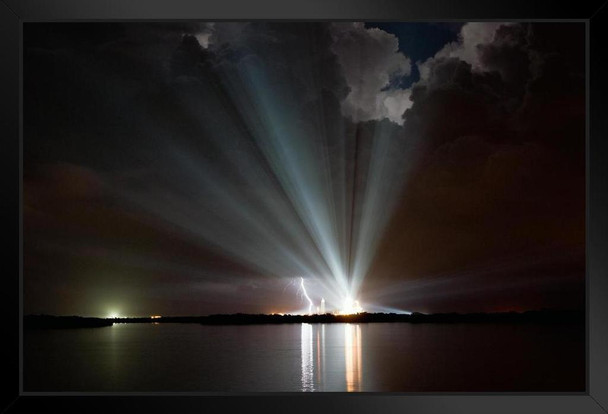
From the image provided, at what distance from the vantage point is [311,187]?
30.1 feet

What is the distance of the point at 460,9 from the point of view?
2.38 meters

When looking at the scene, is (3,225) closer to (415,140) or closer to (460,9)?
(460,9)

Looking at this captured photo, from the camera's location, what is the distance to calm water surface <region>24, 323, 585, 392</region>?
8.74 m

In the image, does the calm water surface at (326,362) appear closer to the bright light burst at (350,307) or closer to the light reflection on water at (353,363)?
the light reflection on water at (353,363)

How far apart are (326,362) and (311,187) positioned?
268 centimetres

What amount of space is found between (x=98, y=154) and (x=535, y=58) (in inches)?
235

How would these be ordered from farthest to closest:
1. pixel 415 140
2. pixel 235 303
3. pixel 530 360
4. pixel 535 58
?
pixel 530 360
pixel 235 303
pixel 415 140
pixel 535 58

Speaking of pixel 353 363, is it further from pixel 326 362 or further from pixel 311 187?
pixel 311 187

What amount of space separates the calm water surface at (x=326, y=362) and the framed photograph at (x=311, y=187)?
0.08 meters

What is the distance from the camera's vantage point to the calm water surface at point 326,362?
874cm

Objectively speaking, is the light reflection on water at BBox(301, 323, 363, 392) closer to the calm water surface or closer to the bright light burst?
the calm water surface

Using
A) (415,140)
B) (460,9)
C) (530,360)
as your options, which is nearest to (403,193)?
(415,140)

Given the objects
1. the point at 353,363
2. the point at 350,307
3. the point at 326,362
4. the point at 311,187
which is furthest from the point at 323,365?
the point at 311,187

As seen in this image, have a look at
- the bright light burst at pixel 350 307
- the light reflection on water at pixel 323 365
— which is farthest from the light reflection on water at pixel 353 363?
the bright light burst at pixel 350 307
